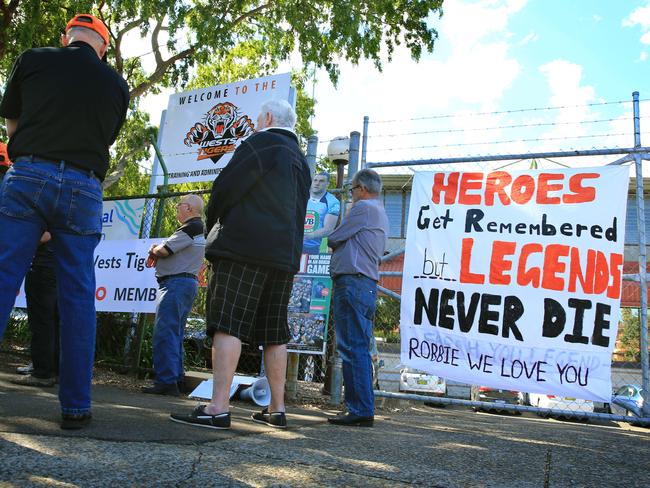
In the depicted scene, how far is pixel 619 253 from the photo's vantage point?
4.73 m

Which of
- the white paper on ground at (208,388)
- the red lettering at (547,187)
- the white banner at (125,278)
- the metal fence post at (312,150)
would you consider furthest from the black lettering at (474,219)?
the white banner at (125,278)

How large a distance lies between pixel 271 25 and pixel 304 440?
1288 centimetres

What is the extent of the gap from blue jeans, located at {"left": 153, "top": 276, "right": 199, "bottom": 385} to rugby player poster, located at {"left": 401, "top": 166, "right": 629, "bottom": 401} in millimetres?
2016

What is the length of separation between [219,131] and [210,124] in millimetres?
229

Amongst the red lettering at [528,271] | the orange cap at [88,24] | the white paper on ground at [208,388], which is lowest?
the white paper on ground at [208,388]

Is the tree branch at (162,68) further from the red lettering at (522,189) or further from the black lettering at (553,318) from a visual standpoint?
the black lettering at (553,318)

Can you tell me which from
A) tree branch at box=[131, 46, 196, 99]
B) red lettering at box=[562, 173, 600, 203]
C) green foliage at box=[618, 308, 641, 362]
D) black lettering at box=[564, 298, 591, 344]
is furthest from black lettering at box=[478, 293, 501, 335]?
tree branch at box=[131, 46, 196, 99]

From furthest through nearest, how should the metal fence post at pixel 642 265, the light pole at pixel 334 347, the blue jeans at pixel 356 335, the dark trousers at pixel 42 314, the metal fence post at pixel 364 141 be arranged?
the metal fence post at pixel 364 141 < the light pole at pixel 334 347 < the dark trousers at pixel 42 314 < the metal fence post at pixel 642 265 < the blue jeans at pixel 356 335

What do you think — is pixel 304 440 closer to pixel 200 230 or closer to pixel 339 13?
pixel 200 230

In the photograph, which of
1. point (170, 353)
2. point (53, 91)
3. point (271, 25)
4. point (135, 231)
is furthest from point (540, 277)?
point (271, 25)

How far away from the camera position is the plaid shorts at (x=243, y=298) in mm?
3303

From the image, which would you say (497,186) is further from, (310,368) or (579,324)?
(310,368)

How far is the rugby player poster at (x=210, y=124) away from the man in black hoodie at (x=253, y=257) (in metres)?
3.16

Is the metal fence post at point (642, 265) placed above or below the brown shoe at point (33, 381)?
above
